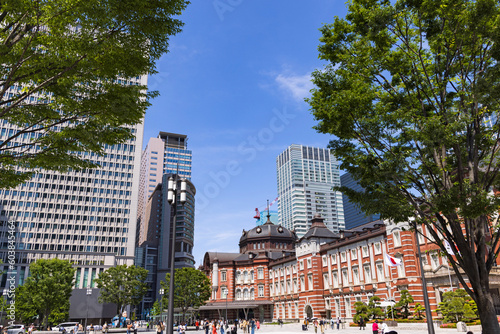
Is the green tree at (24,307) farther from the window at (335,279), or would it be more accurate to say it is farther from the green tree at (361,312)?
the green tree at (361,312)

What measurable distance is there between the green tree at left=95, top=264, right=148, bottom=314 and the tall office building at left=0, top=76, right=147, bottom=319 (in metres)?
31.3

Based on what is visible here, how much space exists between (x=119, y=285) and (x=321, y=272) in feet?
106

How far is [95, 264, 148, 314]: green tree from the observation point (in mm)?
54281

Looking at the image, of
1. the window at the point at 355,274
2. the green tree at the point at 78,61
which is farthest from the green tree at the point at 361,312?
the green tree at the point at 78,61

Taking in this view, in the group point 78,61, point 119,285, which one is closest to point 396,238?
point 78,61

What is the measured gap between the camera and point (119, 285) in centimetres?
5578

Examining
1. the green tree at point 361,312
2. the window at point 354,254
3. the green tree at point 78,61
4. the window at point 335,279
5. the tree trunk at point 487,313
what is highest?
the green tree at point 78,61

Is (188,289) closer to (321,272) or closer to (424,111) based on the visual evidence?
(321,272)

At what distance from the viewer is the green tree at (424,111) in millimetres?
10891

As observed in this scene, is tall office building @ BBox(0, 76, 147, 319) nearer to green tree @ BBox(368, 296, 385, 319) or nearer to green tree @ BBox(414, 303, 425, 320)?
green tree @ BBox(368, 296, 385, 319)

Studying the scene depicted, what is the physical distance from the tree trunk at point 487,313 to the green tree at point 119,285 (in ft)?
173

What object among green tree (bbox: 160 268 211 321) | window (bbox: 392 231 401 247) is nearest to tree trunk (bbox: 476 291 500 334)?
window (bbox: 392 231 401 247)

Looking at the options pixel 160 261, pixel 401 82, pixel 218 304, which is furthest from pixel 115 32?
pixel 160 261

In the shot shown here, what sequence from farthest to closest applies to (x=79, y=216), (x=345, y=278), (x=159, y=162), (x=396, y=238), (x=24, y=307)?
(x=159, y=162) → (x=79, y=216) → (x=24, y=307) → (x=345, y=278) → (x=396, y=238)
